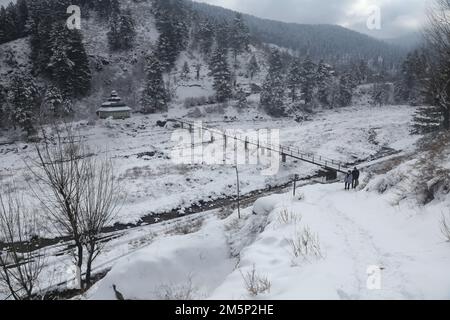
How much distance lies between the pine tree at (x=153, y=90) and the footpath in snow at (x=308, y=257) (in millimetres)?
47437

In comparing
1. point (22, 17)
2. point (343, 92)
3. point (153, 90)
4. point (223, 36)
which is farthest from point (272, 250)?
point (223, 36)

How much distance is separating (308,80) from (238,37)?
27.2 metres

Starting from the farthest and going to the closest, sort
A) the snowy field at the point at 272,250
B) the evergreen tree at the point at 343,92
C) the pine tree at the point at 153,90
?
the evergreen tree at the point at 343,92, the pine tree at the point at 153,90, the snowy field at the point at 272,250

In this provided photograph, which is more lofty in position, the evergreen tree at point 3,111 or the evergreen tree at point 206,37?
the evergreen tree at point 206,37

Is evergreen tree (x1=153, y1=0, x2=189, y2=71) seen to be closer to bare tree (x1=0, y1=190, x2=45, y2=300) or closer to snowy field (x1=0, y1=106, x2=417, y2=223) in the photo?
snowy field (x1=0, y1=106, x2=417, y2=223)

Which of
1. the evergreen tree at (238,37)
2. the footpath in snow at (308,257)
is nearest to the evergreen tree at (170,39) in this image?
the evergreen tree at (238,37)

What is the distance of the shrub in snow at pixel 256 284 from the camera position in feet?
17.8

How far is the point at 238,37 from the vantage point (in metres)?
86.1

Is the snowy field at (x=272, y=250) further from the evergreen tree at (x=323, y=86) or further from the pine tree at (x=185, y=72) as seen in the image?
the evergreen tree at (x=323, y=86)

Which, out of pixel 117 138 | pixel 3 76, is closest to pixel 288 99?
pixel 117 138
